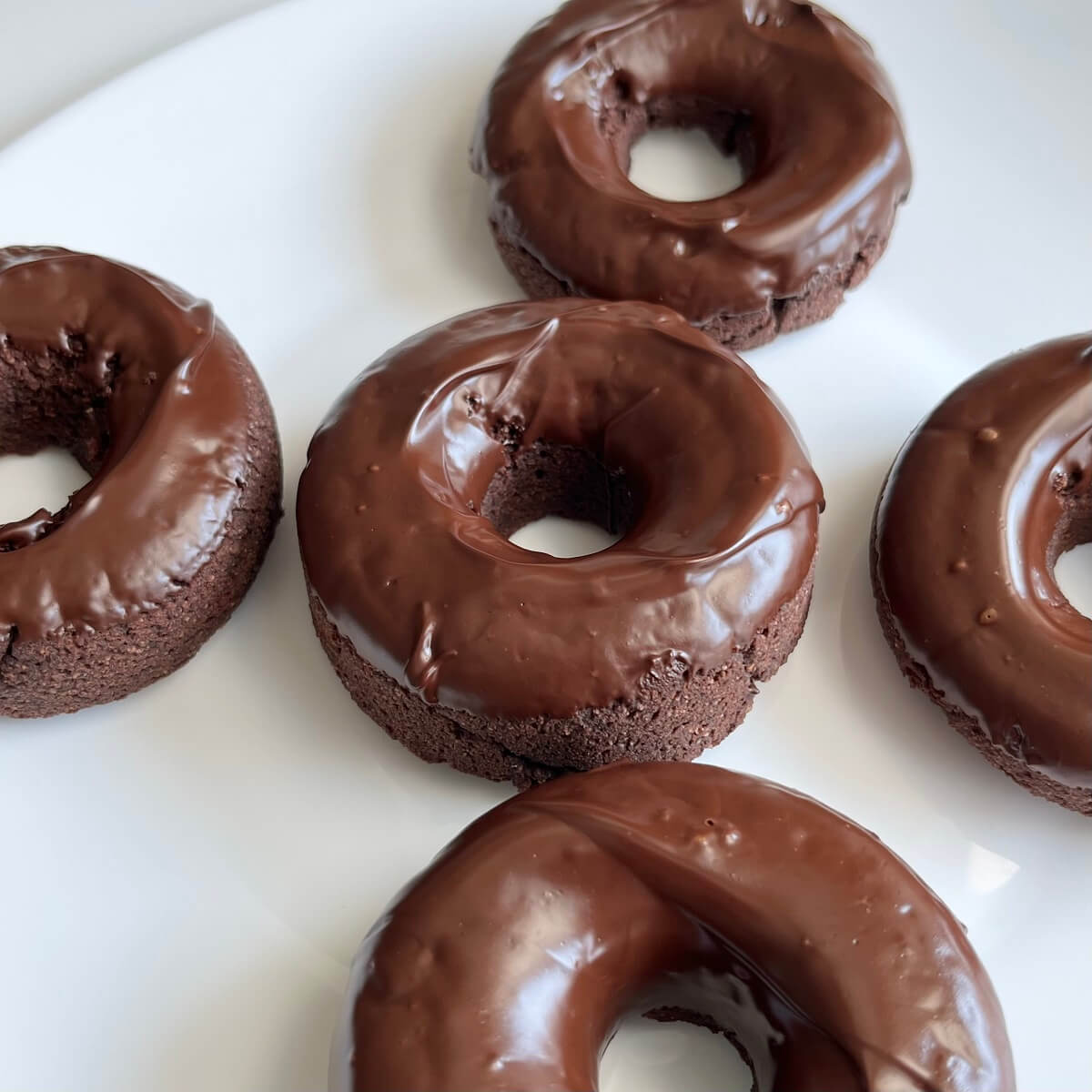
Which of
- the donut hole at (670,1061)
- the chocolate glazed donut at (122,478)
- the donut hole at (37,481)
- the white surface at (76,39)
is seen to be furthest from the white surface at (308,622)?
the donut hole at (37,481)

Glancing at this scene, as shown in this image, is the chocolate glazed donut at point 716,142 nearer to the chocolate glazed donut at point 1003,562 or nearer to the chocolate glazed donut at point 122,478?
the chocolate glazed donut at point 1003,562

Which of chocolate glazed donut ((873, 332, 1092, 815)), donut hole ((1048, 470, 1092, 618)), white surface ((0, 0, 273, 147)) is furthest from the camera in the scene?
white surface ((0, 0, 273, 147))

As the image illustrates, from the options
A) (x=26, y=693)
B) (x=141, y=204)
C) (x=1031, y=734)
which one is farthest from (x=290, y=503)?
(x=1031, y=734)

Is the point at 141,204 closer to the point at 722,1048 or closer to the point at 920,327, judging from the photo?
the point at 920,327

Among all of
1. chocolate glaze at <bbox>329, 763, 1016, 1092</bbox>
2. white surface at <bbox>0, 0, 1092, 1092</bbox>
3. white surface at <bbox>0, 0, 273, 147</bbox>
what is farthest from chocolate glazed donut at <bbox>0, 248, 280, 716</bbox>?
white surface at <bbox>0, 0, 273, 147</bbox>

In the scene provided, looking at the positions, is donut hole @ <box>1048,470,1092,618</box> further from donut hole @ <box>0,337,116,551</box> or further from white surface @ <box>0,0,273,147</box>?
white surface @ <box>0,0,273,147</box>

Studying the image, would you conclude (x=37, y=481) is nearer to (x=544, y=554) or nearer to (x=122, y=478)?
(x=122, y=478)
